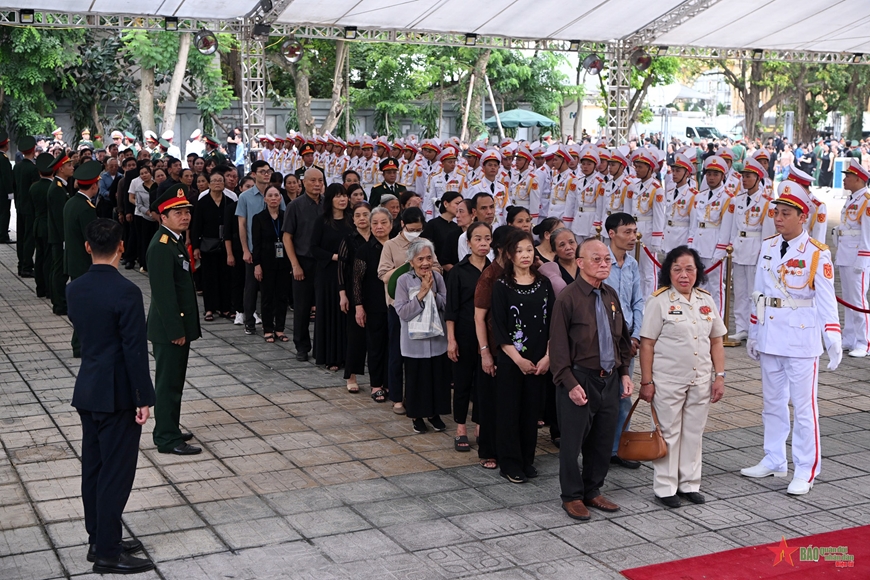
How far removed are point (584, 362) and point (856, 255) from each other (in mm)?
5688

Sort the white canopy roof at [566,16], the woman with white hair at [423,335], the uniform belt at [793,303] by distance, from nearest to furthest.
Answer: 1. the uniform belt at [793,303]
2. the woman with white hair at [423,335]
3. the white canopy roof at [566,16]

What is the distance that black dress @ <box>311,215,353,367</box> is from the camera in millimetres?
8727

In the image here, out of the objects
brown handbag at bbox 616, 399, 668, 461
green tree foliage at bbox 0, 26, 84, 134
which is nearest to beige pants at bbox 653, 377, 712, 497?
brown handbag at bbox 616, 399, 668, 461

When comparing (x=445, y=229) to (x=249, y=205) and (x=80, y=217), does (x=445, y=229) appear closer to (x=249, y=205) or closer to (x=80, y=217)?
(x=249, y=205)

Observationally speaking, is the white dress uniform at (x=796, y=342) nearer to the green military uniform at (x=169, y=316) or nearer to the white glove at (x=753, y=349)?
the white glove at (x=753, y=349)

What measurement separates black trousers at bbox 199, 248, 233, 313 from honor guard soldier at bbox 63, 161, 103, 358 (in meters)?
2.01

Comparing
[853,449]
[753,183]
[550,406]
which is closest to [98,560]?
[550,406]

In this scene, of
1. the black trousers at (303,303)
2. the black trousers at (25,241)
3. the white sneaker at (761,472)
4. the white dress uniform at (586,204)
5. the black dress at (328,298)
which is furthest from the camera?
the black trousers at (25,241)

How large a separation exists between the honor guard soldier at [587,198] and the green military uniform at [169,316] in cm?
739

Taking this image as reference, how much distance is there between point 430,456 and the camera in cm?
674

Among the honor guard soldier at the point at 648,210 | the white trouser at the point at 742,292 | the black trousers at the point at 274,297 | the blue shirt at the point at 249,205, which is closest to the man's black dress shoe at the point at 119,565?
the black trousers at the point at 274,297

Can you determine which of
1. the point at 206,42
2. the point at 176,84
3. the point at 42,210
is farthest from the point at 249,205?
the point at 176,84

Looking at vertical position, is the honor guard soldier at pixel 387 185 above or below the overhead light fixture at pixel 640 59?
below

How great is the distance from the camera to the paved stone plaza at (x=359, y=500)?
16.5 feet
